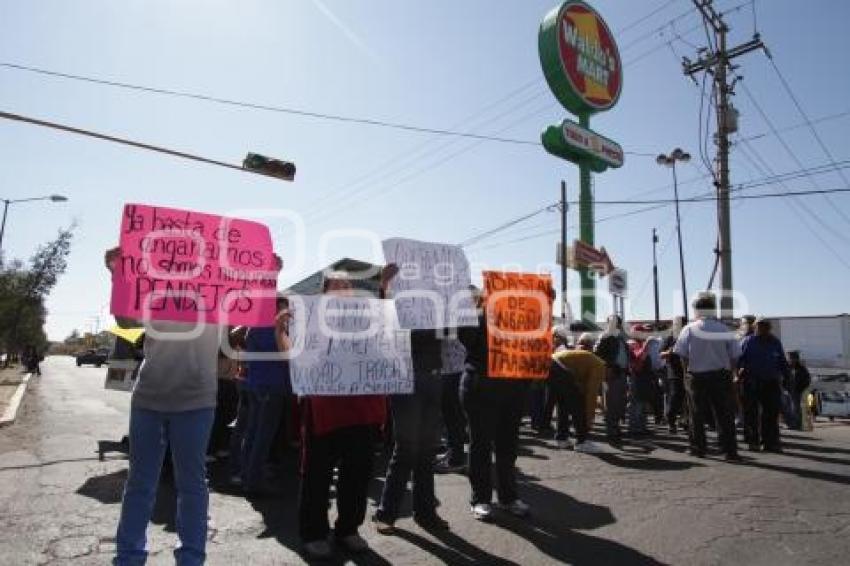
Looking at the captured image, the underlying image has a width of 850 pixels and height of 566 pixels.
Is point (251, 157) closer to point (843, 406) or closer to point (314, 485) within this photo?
point (314, 485)

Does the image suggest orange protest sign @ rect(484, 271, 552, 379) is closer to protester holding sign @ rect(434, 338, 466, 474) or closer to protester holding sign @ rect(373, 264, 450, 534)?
protester holding sign @ rect(373, 264, 450, 534)

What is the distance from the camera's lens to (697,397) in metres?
7.67

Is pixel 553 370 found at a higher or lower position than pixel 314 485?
higher

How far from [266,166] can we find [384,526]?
8.62 meters

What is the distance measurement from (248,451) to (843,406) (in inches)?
667

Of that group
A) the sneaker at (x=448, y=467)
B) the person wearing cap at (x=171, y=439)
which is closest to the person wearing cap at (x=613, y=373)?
the sneaker at (x=448, y=467)

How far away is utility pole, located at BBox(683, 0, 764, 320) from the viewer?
66.8 ft

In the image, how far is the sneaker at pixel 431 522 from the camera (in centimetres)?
464

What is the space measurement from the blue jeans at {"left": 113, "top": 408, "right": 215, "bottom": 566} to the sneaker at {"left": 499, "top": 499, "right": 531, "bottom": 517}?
239 centimetres

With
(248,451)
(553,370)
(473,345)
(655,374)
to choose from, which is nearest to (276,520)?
(248,451)

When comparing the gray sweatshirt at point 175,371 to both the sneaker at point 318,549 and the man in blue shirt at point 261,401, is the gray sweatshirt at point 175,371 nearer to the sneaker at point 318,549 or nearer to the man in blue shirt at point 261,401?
the sneaker at point 318,549

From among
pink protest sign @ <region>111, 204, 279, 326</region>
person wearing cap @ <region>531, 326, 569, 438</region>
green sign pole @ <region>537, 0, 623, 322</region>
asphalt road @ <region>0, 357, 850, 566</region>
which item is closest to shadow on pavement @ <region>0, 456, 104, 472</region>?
asphalt road @ <region>0, 357, 850, 566</region>

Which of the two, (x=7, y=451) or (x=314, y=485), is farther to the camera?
(x=7, y=451)

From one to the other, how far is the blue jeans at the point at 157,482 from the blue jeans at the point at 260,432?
1966 mm
